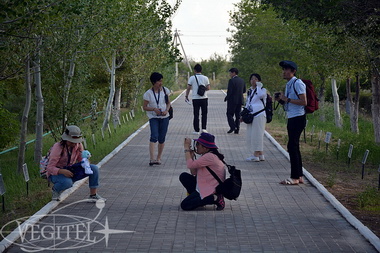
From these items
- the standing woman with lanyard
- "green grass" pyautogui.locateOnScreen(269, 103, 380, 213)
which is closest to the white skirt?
"green grass" pyautogui.locateOnScreen(269, 103, 380, 213)

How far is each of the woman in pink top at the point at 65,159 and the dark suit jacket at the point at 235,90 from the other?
1149 cm

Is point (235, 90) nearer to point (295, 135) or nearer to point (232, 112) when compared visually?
point (232, 112)

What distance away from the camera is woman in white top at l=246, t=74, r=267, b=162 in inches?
596

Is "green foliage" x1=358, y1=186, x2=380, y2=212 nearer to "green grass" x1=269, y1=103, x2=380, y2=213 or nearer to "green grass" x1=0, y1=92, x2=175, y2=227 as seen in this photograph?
"green grass" x1=269, y1=103, x2=380, y2=213

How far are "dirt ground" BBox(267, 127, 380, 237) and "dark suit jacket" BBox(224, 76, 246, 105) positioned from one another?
384 centimetres

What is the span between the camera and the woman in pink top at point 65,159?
975cm

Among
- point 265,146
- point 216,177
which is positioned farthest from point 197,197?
point 265,146

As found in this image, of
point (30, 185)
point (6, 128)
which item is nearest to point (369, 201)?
point (30, 185)

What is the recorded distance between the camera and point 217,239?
8.09 meters

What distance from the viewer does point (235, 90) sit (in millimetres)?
21406

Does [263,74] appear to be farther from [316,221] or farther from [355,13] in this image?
[316,221]

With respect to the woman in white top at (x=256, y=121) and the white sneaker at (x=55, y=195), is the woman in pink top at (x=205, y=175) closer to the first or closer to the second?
the white sneaker at (x=55, y=195)

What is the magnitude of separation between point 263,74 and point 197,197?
29.4 metres

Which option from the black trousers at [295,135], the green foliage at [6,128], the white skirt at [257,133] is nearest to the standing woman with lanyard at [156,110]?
the white skirt at [257,133]
